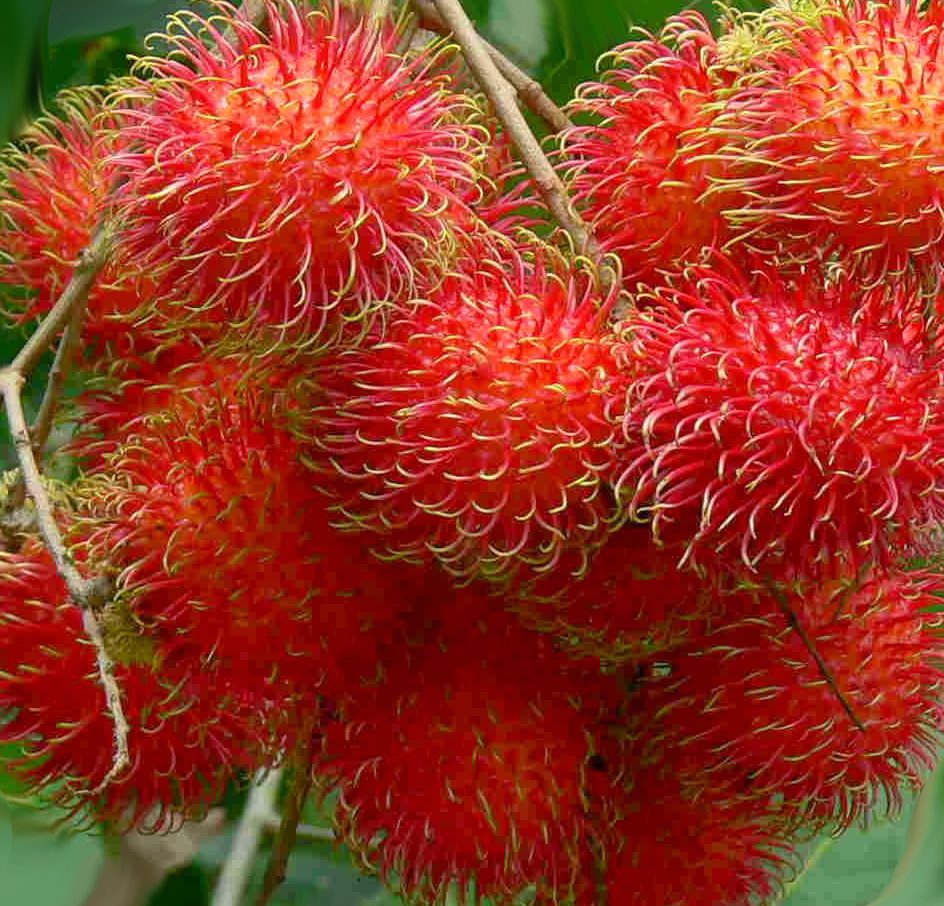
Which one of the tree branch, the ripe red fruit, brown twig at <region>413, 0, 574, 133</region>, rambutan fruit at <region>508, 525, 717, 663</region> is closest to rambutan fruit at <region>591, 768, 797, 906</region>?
the ripe red fruit

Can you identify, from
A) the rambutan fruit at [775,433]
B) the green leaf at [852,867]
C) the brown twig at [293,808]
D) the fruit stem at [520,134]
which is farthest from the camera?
the green leaf at [852,867]

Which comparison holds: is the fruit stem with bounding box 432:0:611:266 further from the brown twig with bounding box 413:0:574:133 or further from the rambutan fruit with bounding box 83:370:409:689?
the rambutan fruit with bounding box 83:370:409:689

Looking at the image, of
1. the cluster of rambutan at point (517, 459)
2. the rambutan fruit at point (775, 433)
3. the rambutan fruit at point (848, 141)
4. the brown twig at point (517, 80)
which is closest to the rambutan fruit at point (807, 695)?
the cluster of rambutan at point (517, 459)

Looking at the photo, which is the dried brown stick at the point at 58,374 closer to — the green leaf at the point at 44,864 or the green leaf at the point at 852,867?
the green leaf at the point at 44,864

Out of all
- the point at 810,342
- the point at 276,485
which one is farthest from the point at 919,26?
the point at 276,485

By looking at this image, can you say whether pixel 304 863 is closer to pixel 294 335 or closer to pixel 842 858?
pixel 842 858
